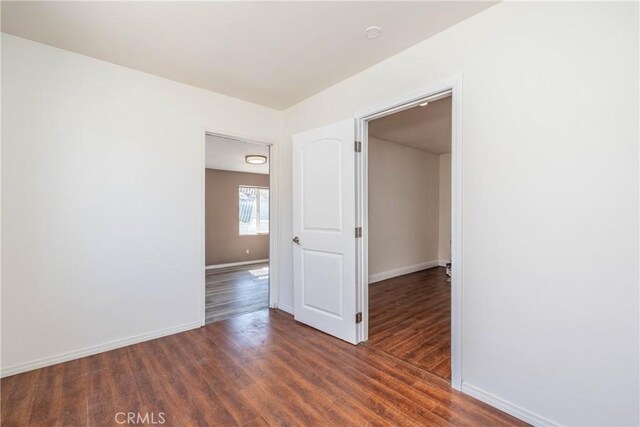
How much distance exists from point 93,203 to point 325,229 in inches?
82.4

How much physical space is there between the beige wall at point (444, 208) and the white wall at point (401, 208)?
107 millimetres

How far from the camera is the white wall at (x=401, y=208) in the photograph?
5.00 metres

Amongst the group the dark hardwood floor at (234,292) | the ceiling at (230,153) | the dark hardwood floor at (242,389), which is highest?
the ceiling at (230,153)

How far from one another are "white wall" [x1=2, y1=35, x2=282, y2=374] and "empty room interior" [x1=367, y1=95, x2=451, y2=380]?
225 cm

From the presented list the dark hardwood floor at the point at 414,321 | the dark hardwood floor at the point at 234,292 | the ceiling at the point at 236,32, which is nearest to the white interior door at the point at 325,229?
the dark hardwood floor at the point at 414,321

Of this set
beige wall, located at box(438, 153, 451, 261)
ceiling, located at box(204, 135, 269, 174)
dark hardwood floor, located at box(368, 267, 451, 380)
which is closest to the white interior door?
dark hardwood floor, located at box(368, 267, 451, 380)

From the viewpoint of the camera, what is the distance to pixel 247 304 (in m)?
3.85

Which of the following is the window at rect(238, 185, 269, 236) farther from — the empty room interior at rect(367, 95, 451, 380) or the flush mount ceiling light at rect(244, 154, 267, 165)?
the empty room interior at rect(367, 95, 451, 380)

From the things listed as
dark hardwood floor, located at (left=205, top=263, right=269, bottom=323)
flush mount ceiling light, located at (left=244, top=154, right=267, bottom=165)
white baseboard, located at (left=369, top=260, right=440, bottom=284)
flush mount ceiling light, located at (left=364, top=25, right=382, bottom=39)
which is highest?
flush mount ceiling light, located at (left=364, top=25, right=382, bottom=39)

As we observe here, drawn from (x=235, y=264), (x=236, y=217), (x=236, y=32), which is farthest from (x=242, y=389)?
(x=236, y=217)

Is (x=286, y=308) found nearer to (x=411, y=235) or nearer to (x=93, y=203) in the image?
(x=93, y=203)

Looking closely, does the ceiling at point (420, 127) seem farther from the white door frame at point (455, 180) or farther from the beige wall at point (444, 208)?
the white door frame at point (455, 180)

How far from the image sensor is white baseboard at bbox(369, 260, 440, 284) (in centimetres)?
498

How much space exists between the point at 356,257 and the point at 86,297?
2.38m
